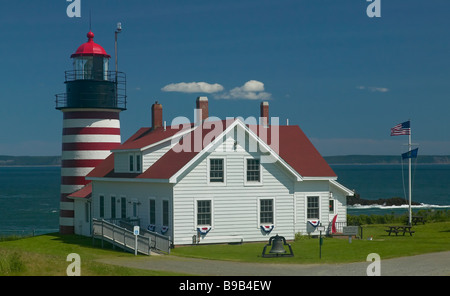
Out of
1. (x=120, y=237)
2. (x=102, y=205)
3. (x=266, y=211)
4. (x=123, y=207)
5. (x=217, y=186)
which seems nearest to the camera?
(x=120, y=237)

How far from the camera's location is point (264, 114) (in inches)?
1642

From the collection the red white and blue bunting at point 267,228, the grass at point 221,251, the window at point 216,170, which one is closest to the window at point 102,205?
the grass at point 221,251

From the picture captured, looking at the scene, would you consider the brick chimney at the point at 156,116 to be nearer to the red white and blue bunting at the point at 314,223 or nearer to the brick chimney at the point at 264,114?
the brick chimney at the point at 264,114

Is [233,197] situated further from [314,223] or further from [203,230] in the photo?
[314,223]

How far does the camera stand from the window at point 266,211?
118ft

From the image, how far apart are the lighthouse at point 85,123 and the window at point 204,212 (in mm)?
10751

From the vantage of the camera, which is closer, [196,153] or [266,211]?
[196,153]

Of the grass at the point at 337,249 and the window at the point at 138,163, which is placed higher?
the window at the point at 138,163

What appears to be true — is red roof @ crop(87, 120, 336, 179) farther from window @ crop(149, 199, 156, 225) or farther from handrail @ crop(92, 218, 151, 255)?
handrail @ crop(92, 218, 151, 255)

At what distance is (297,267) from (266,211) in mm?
9858

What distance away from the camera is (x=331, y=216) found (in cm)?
3947

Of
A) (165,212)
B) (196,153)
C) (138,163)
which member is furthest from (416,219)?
(138,163)

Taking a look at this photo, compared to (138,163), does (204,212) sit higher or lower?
lower

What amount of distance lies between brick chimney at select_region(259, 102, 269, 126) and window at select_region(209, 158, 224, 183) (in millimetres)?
7335
